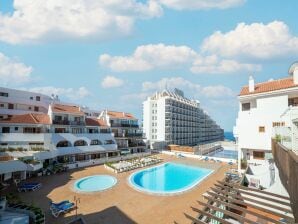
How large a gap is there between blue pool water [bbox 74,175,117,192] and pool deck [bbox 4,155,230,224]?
843 millimetres

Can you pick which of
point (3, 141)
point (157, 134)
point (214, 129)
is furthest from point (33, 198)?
point (214, 129)

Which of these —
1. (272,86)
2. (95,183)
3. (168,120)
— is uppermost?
(272,86)

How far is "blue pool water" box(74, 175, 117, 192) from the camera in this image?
2789 cm

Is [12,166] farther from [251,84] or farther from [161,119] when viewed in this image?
[161,119]

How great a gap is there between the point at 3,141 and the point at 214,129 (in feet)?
324

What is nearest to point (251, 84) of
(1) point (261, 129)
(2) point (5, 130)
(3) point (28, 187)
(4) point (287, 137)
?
(1) point (261, 129)

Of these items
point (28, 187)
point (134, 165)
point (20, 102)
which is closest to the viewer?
point (28, 187)

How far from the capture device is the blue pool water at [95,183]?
91.5ft

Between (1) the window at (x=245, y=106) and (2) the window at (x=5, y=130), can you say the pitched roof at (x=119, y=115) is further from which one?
(1) the window at (x=245, y=106)

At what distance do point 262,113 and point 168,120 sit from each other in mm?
44973

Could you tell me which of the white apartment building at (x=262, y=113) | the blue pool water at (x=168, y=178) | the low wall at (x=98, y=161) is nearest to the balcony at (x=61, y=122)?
the low wall at (x=98, y=161)

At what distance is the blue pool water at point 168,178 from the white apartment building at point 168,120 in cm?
2632

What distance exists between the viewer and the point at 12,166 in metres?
27.3

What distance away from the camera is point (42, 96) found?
163 feet
